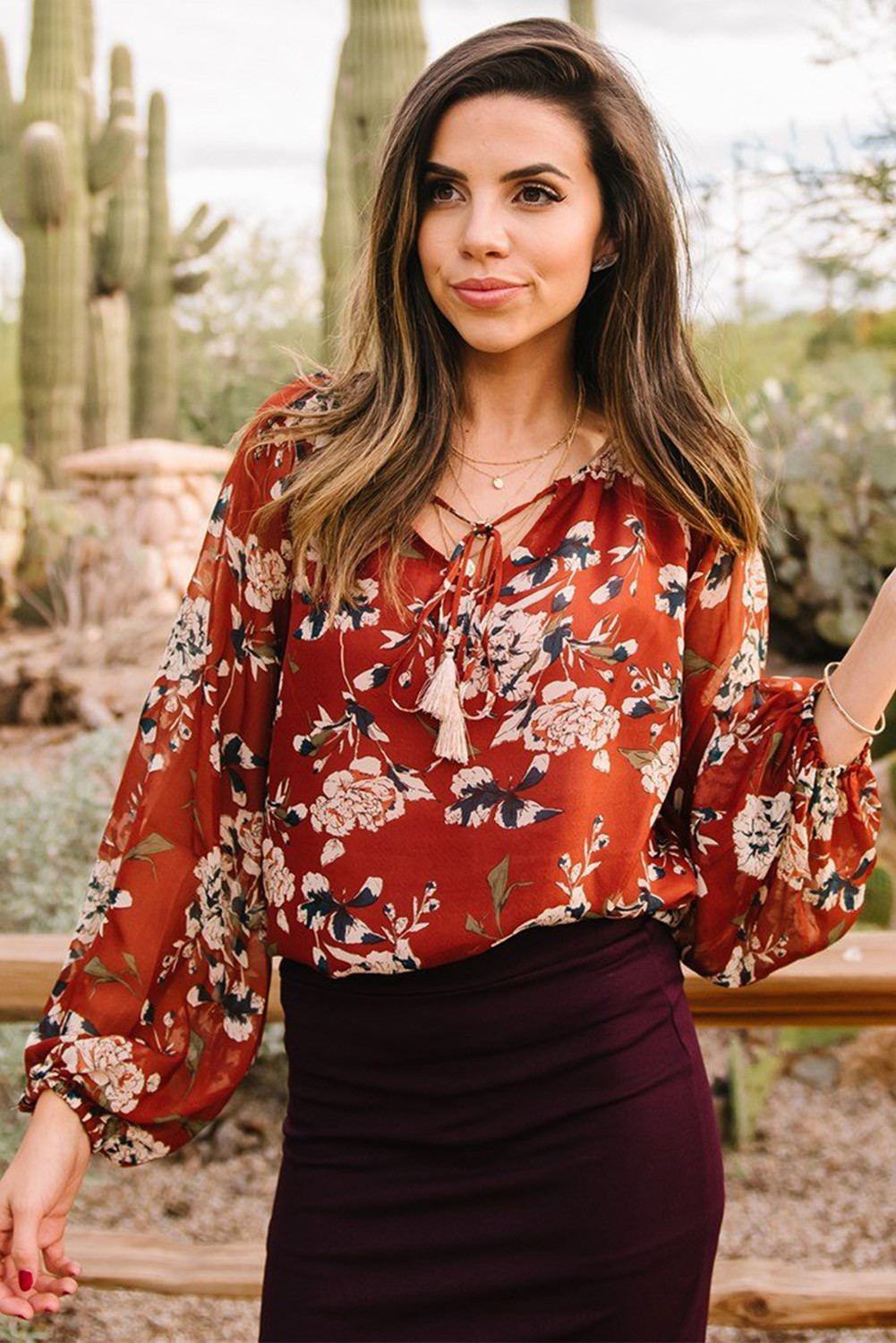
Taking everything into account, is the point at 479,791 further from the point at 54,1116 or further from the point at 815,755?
the point at 54,1116

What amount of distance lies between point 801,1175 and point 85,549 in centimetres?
→ 728

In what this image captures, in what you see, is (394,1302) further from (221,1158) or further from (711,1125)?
(221,1158)

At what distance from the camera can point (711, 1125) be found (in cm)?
177

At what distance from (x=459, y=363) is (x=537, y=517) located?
0.23 m

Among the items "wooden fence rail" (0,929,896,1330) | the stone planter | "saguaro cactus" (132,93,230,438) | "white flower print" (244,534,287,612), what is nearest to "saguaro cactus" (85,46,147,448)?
"saguaro cactus" (132,93,230,438)

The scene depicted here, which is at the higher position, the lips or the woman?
the lips

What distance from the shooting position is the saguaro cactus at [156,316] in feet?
47.0

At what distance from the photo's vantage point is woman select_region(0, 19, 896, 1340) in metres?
1.67

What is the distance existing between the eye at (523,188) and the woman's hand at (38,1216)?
3.50 ft

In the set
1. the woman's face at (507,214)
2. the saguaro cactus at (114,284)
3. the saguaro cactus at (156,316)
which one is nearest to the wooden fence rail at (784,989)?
the woman's face at (507,214)

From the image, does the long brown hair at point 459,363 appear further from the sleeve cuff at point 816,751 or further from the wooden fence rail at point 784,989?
the wooden fence rail at point 784,989

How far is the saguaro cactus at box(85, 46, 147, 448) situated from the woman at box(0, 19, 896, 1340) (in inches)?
454

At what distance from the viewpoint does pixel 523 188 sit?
68.1 inches

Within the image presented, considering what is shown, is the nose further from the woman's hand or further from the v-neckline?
the woman's hand
